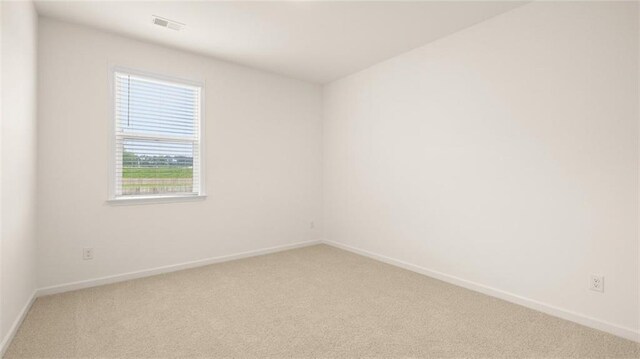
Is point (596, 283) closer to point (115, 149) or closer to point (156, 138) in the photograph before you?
point (156, 138)

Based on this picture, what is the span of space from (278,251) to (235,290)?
4.75 feet

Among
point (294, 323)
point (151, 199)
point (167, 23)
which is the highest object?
point (167, 23)

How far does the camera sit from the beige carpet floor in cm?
196

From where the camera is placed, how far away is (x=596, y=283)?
227 cm

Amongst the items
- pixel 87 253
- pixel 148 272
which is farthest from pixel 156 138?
pixel 148 272

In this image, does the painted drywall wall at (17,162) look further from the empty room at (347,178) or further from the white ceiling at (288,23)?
the white ceiling at (288,23)

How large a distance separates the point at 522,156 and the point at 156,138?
355 centimetres

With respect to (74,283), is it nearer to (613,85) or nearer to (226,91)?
(226,91)

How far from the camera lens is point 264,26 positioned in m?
2.96

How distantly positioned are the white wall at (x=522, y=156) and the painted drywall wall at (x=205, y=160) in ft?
3.91

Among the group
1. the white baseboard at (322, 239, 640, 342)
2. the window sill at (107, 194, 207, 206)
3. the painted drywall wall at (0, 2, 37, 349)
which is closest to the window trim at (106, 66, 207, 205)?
the window sill at (107, 194, 207, 206)

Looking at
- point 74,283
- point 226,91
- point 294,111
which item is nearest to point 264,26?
point 226,91

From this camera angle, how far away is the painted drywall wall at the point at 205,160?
112 inches

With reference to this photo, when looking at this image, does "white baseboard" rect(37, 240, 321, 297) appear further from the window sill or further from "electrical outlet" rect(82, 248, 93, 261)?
the window sill
